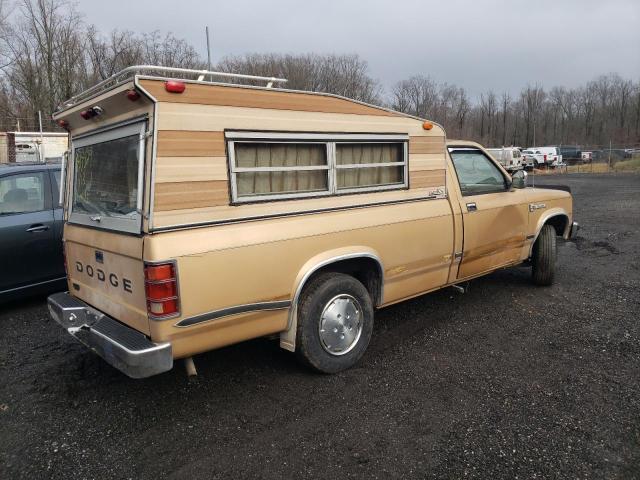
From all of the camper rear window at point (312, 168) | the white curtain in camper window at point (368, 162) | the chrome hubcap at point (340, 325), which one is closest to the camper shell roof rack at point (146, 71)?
the camper rear window at point (312, 168)

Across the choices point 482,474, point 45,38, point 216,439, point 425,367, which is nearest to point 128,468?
point 216,439

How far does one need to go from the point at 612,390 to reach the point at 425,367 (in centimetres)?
135

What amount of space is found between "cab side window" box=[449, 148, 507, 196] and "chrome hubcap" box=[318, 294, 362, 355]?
1879mm

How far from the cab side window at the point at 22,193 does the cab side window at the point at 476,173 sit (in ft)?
15.4

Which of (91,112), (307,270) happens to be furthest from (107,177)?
(307,270)

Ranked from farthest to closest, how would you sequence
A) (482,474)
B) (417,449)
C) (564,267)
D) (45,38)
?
1. (45,38)
2. (564,267)
3. (417,449)
4. (482,474)

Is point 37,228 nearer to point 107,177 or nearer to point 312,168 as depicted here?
point 107,177

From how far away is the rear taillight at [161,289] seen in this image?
280 cm

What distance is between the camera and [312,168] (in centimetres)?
365

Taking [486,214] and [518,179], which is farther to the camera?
[518,179]

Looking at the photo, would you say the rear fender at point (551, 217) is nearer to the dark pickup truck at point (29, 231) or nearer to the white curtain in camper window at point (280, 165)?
the white curtain in camper window at point (280, 165)

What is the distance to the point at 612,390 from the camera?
347 cm

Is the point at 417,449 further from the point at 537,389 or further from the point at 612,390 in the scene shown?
the point at 612,390

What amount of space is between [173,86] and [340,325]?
2.12 meters
